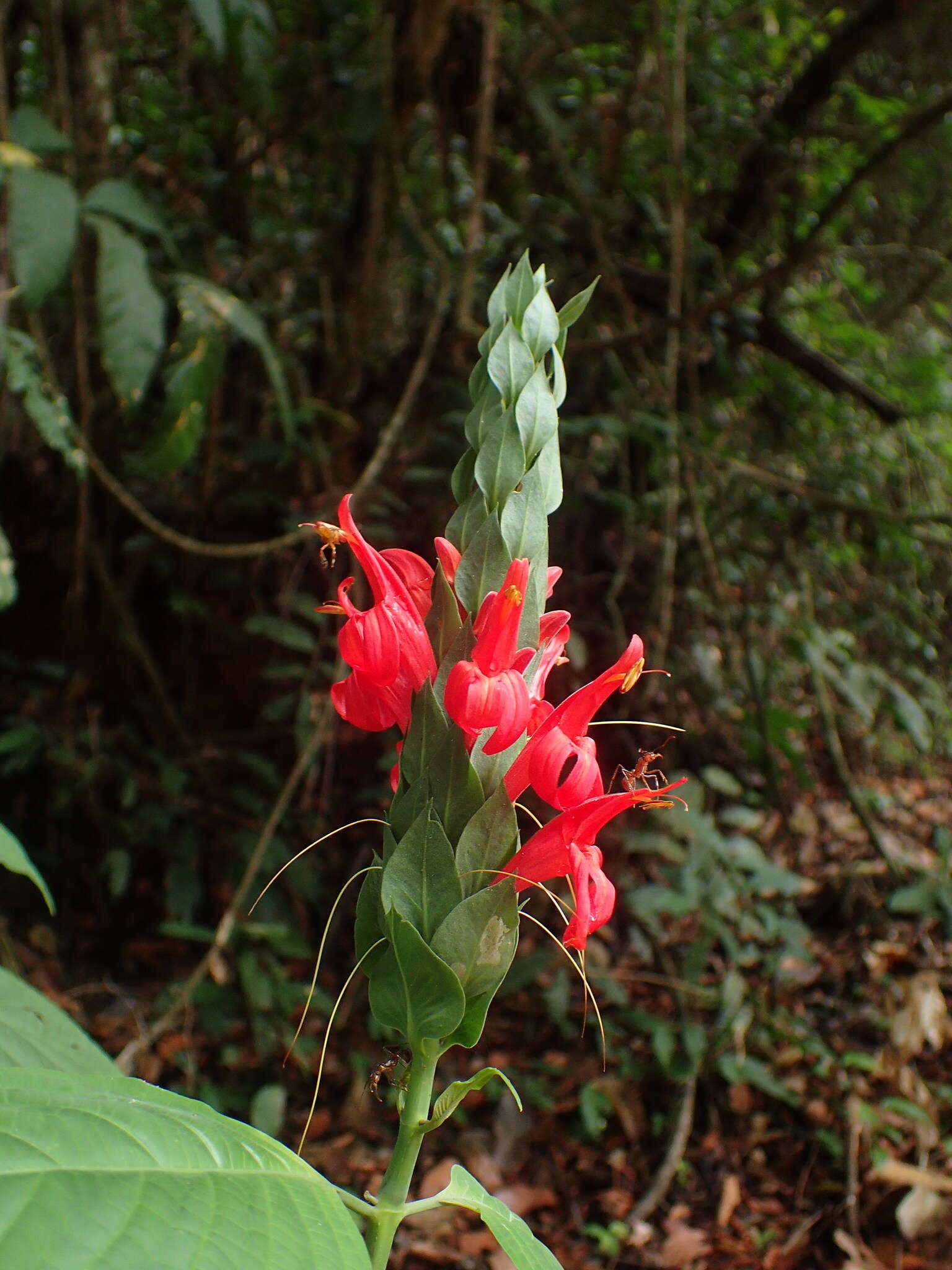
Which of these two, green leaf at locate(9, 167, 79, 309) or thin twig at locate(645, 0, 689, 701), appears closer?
green leaf at locate(9, 167, 79, 309)

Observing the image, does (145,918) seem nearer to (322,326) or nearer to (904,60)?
(322,326)

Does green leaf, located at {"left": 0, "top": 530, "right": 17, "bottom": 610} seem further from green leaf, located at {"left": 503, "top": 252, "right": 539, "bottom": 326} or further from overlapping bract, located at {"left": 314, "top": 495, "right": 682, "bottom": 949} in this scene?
green leaf, located at {"left": 503, "top": 252, "right": 539, "bottom": 326}

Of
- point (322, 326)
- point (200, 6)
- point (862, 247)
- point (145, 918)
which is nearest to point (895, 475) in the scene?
point (862, 247)

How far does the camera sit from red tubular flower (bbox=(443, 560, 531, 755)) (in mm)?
679

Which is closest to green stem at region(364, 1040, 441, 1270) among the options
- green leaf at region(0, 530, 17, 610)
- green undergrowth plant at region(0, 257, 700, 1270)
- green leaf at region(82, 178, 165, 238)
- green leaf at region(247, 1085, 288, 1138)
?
green undergrowth plant at region(0, 257, 700, 1270)

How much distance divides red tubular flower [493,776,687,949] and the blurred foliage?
6.34ft

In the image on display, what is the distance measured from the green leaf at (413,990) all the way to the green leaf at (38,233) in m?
1.86

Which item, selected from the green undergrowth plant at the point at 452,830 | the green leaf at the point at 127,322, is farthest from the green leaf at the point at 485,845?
the green leaf at the point at 127,322

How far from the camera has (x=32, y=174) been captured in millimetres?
2115

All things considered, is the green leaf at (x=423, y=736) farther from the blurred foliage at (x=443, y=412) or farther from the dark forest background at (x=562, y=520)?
the blurred foliage at (x=443, y=412)

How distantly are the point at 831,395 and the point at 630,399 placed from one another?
1.06 meters

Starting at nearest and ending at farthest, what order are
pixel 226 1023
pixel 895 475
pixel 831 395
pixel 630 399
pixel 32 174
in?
pixel 32 174
pixel 226 1023
pixel 630 399
pixel 895 475
pixel 831 395

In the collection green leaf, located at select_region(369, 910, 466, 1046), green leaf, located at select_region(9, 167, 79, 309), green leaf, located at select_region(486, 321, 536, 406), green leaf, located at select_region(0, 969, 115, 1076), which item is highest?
green leaf, located at select_region(9, 167, 79, 309)

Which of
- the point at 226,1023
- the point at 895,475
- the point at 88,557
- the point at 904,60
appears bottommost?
the point at 226,1023
